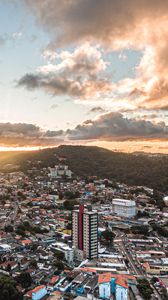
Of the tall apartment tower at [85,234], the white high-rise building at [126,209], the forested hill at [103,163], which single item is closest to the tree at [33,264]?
the tall apartment tower at [85,234]

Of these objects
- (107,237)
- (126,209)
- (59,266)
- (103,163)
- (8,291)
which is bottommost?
(126,209)

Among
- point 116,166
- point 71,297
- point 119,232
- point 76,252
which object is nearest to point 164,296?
point 71,297

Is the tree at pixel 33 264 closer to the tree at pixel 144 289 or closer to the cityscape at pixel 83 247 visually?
the cityscape at pixel 83 247

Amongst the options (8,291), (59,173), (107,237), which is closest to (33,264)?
(8,291)

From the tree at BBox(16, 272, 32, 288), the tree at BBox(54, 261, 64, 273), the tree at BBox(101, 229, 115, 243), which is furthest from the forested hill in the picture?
the tree at BBox(16, 272, 32, 288)

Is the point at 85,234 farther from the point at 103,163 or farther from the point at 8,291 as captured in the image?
the point at 103,163

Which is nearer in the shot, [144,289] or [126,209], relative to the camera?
[144,289]

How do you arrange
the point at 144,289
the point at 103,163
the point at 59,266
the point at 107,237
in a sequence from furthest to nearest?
the point at 103,163 → the point at 107,237 → the point at 59,266 → the point at 144,289
